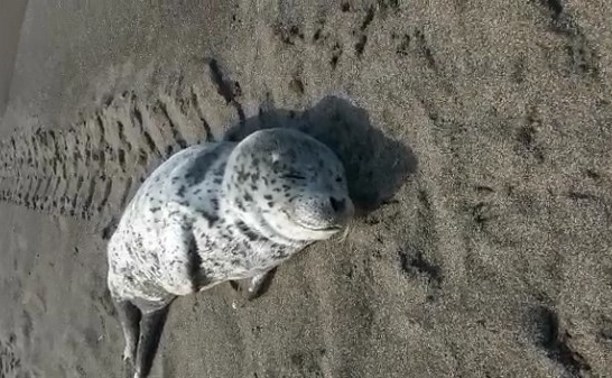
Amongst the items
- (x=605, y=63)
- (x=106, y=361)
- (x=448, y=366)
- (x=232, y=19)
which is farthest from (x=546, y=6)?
(x=106, y=361)

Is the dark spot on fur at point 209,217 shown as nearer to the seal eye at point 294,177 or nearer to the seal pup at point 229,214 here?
the seal pup at point 229,214

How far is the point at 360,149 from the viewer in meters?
2.14

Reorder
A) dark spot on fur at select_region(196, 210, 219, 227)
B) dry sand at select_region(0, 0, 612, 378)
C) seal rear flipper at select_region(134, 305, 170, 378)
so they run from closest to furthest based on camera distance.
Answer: dry sand at select_region(0, 0, 612, 378) < dark spot on fur at select_region(196, 210, 219, 227) < seal rear flipper at select_region(134, 305, 170, 378)

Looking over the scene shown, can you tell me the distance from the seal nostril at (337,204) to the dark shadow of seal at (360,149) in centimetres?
14

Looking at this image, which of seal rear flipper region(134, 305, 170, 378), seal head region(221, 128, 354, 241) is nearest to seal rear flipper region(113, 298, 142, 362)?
seal rear flipper region(134, 305, 170, 378)

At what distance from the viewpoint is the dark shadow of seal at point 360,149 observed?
2049 mm

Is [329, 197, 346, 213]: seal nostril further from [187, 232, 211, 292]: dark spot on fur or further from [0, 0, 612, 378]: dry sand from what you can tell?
[187, 232, 211, 292]: dark spot on fur

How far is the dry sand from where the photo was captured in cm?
170

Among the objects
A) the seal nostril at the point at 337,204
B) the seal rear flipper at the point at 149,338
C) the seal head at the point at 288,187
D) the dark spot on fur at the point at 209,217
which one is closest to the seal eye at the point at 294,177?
the seal head at the point at 288,187

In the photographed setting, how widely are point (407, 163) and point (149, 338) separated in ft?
4.37

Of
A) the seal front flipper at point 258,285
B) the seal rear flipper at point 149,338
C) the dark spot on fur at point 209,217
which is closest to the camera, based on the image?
the dark spot on fur at point 209,217

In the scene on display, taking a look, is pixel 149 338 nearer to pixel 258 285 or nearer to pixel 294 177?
pixel 258 285

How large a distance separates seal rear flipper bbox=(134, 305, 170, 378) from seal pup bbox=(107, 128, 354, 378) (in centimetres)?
10

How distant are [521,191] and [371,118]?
0.49 metres
